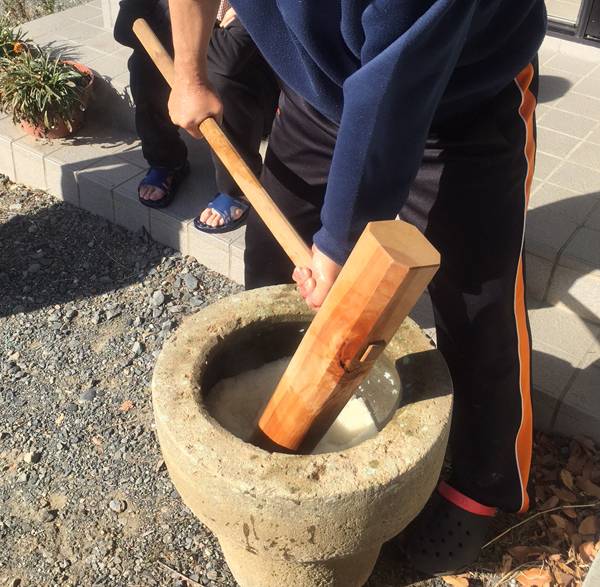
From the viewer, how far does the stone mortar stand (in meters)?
1.58

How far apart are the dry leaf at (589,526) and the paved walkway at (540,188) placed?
283 mm

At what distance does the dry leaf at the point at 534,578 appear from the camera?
2240 millimetres

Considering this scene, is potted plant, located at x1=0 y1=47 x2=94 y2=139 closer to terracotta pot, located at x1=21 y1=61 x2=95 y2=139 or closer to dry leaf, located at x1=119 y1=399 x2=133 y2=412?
terracotta pot, located at x1=21 y1=61 x2=95 y2=139

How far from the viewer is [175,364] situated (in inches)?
73.3

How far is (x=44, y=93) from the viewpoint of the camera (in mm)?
3785

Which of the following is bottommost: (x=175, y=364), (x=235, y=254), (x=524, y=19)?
(x=235, y=254)

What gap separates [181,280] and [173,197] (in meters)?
0.44

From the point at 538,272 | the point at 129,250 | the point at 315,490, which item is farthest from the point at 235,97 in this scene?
the point at 315,490

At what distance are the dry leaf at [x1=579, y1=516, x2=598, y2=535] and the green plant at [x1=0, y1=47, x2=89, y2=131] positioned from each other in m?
2.98

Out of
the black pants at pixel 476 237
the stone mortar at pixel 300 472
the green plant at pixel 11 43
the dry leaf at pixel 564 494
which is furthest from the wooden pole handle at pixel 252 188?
the green plant at pixel 11 43

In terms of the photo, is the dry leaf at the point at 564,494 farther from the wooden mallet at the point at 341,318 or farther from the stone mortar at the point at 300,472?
the wooden mallet at the point at 341,318

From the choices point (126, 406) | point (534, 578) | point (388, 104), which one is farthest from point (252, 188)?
point (534, 578)

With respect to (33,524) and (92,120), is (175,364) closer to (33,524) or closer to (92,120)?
(33,524)

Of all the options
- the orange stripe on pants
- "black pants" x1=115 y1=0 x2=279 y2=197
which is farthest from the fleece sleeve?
"black pants" x1=115 y1=0 x2=279 y2=197
